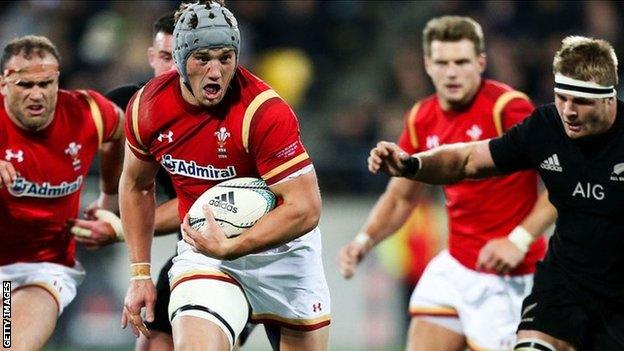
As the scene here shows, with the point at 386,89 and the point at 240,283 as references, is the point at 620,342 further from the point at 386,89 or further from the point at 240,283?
the point at 386,89

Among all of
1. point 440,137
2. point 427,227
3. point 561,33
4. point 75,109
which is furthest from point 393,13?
point 75,109

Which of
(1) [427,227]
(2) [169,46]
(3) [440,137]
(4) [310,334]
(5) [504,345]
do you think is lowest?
(1) [427,227]

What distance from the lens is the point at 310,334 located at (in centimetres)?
638

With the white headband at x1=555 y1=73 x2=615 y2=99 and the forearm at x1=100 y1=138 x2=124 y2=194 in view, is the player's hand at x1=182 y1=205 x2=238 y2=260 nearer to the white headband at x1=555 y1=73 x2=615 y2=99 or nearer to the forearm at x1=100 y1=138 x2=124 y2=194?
the forearm at x1=100 y1=138 x2=124 y2=194

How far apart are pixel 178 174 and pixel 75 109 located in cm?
123

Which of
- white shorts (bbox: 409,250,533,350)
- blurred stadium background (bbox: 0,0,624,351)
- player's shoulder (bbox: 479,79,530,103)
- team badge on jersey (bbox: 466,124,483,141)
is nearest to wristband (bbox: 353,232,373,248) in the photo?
white shorts (bbox: 409,250,533,350)

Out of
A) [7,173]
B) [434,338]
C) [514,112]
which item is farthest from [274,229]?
[514,112]

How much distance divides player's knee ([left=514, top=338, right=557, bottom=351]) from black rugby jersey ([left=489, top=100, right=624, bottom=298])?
1.28ft

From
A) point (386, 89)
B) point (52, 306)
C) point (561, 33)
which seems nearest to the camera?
point (52, 306)

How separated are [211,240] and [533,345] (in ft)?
5.92

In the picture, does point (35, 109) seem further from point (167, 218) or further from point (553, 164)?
point (553, 164)

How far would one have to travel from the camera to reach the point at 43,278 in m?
6.95

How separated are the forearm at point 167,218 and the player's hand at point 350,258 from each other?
1229 millimetres

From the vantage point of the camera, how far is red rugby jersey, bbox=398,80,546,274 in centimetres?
767
